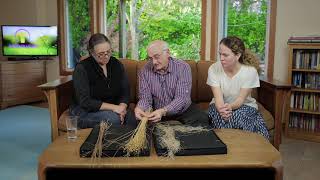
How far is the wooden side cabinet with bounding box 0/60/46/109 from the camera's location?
486 centimetres

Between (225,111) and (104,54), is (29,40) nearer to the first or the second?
(104,54)

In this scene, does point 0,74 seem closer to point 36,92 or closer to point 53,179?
point 36,92

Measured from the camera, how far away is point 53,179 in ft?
5.45

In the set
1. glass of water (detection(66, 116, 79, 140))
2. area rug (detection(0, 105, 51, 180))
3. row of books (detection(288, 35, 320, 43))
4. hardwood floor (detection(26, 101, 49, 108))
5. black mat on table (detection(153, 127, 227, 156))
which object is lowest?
area rug (detection(0, 105, 51, 180))

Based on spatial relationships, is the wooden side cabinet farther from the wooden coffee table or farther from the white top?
the wooden coffee table

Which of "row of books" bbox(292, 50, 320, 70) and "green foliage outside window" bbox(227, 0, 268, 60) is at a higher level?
"green foliage outside window" bbox(227, 0, 268, 60)

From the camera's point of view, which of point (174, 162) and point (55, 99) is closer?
point (174, 162)

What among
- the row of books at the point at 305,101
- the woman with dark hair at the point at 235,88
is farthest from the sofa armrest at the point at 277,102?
the row of books at the point at 305,101

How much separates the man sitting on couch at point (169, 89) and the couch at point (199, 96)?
0.50 meters

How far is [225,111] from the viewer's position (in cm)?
223

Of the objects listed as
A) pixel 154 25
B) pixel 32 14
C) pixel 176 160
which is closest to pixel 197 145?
pixel 176 160

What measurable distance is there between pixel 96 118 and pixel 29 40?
10.9 ft

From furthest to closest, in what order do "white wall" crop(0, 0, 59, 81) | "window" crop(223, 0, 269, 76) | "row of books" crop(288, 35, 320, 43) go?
"white wall" crop(0, 0, 59, 81)
"window" crop(223, 0, 269, 76)
"row of books" crop(288, 35, 320, 43)

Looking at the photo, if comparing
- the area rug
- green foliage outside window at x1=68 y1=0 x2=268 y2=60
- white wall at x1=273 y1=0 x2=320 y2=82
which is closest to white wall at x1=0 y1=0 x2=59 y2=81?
green foliage outside window at x1=68 y1=0 x2=268 y2=60
